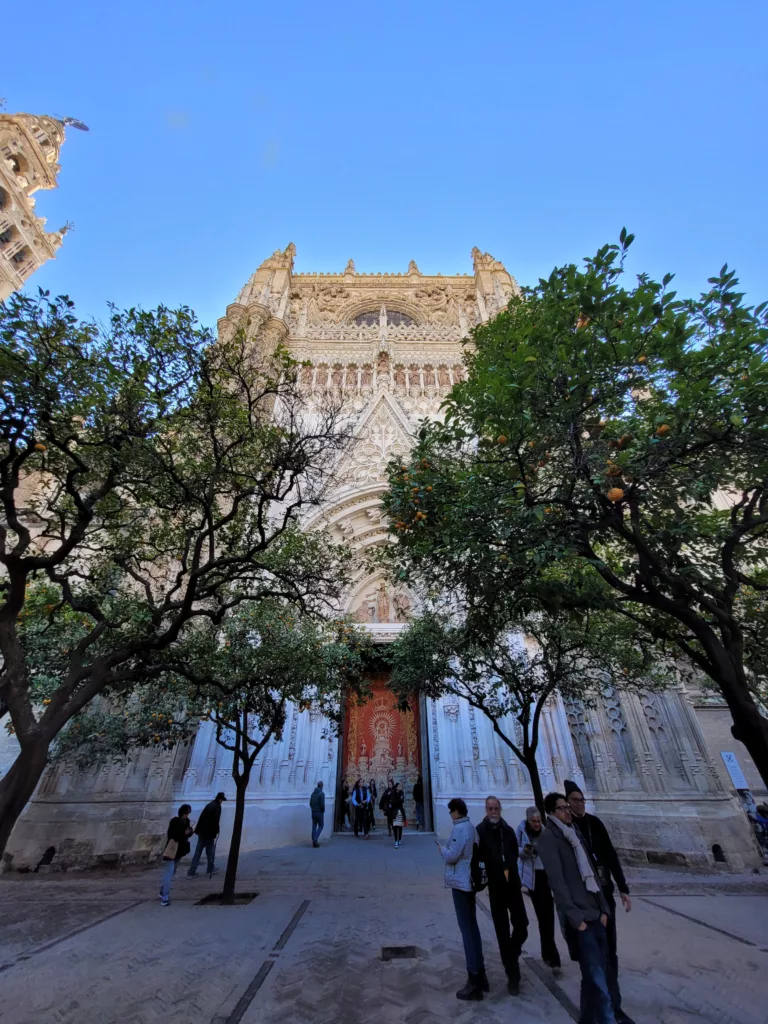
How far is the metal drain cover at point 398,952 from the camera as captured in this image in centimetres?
439

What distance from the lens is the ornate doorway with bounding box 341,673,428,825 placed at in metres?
14.2

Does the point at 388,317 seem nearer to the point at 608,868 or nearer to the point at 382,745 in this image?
the point at 382,745

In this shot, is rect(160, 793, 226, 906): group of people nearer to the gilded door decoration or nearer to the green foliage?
the green foliage

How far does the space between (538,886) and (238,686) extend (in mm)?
5436

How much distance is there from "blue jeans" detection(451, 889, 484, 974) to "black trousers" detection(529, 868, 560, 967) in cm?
81

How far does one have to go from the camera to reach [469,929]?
3715 mm

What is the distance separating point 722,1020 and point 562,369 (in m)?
5.34

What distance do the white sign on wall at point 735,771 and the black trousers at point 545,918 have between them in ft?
31.6

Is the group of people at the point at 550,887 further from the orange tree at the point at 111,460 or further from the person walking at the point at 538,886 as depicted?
the orange tree at the point at 111,460

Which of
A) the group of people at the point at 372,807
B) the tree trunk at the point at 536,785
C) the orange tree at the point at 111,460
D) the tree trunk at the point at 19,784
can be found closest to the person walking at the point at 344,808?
the group of people at the point at 372,807

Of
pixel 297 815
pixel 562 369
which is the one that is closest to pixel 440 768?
pixel 297 815

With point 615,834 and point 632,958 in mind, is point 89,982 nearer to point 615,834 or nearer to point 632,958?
point 632,958

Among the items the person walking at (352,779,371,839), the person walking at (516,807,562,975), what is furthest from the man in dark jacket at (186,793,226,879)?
the person walking at (516,807,562,975)

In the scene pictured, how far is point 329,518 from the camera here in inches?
634
